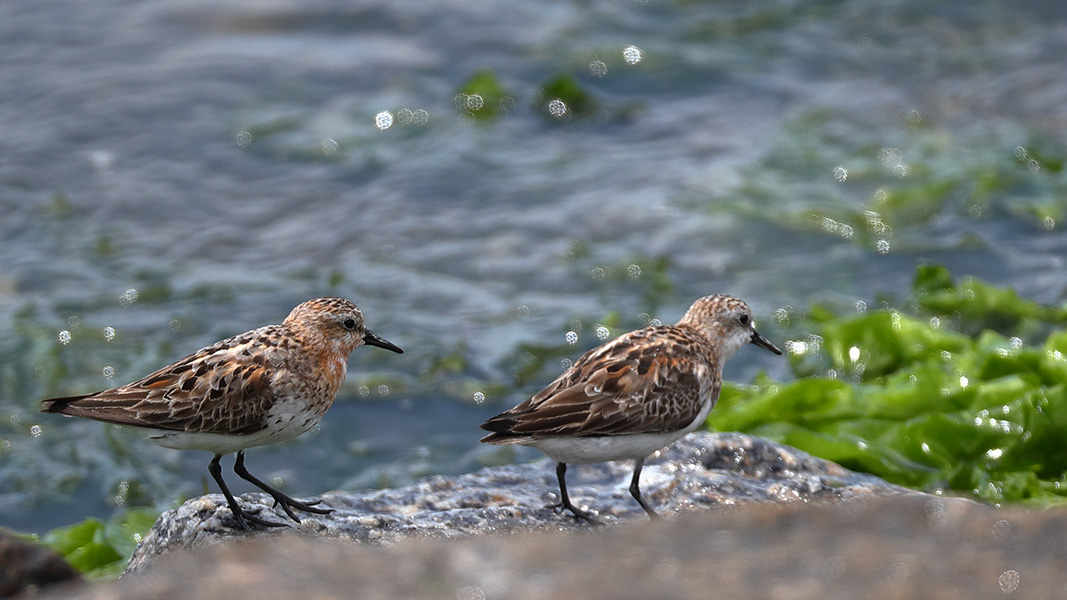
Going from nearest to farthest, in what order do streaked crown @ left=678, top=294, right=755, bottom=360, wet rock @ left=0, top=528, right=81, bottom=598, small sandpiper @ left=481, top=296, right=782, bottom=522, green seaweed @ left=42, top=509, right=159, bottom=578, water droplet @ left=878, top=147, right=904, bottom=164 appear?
1. wet rock @ left=0, top=528, right=81, bottom=598
2. small sandpiper @ left=481, top=296, right=782, bottom=522
3. green seaweed @ left=42, top=509, right=159, bottom=578
4. streaked crown @ left=678, top=294, right=755, bottom=360
5. water droplet @ left=878, top=147, right=904, bottom=164

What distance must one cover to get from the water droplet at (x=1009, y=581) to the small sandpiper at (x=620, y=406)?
2.42m

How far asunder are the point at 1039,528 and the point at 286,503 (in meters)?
3.15

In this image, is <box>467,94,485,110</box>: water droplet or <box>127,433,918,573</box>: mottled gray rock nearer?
<box>127,433,918,573</box>: mottled gray rock

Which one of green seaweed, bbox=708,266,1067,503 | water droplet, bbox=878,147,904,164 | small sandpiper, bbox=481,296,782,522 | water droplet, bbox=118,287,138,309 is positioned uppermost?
small sandpiper, bbox=481,296,782,522

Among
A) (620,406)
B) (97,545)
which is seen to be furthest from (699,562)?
(97,545)

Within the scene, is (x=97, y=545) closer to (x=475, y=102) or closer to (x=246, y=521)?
(x=246, y=521)

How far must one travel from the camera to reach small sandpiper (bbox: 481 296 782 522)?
585 cm

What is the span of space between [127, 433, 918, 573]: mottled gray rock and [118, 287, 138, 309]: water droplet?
5.35 metres

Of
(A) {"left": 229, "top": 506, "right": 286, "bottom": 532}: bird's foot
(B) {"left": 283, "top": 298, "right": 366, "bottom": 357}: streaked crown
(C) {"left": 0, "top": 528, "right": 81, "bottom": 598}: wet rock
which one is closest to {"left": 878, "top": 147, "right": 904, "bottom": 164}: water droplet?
(B) {"left": 283, "top": 298, "right": 366, "bottom": 357}: streaked crown

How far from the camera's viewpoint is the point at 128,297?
1107cm

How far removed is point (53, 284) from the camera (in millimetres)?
11156

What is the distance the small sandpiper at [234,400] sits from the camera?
220 inches

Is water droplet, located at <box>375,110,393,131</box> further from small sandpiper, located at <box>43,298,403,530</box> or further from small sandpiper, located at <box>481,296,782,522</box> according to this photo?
small sandpiper, located at <box>43,298,403,530</box>

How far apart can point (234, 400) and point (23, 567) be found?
43.0 inches
